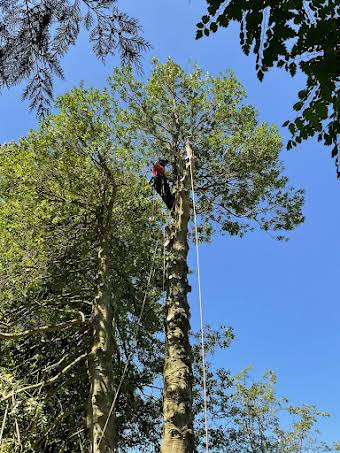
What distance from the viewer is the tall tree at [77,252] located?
7.29 meters

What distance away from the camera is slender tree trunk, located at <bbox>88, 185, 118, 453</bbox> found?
19.1 feet

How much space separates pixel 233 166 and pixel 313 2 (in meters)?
6.47

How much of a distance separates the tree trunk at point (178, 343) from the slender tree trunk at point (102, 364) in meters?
1.57

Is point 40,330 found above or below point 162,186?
below

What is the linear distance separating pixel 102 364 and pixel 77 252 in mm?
2559

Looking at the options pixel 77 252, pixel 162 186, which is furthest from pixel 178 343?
pixel 77 252

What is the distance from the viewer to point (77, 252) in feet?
27.5

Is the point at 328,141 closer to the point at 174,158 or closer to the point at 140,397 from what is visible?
the point at 174,158

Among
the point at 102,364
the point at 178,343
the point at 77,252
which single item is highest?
the point at 77,252

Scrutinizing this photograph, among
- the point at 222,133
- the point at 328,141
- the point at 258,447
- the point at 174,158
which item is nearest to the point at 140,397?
the point at 258,447

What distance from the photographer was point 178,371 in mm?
4859

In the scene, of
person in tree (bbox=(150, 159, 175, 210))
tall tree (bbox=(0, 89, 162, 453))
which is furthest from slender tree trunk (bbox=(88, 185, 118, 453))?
person in tree (bbox=(150, 159, 175, 210))

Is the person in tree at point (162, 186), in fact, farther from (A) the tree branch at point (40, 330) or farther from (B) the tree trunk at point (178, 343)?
(A) the tree branch at point (40, 330)

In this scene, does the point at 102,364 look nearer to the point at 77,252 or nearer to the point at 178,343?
the point at 178,343
